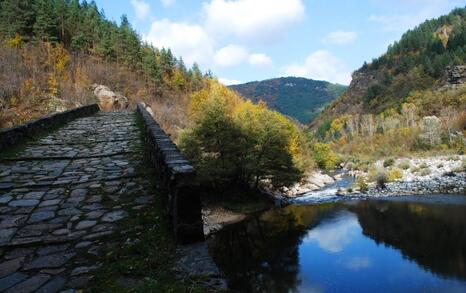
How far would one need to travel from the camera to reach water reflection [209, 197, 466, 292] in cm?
1373

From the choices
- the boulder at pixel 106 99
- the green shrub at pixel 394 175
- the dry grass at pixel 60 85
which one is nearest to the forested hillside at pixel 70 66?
the dry grass at pixel 60 85

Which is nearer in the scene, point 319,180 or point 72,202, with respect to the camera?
point 72,202

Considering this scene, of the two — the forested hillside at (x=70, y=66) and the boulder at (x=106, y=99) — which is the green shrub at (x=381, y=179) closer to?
the forested hillside at (x=70, y=66)

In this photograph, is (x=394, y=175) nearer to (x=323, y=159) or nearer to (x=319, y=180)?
(x=319, y=180)

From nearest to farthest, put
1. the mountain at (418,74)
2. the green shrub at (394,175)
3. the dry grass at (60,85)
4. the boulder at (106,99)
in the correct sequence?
the dry grass at (60,85), the boulder at (106,99), the green shrub at (394,175), the mountain at (418,74)

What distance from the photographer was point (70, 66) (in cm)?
3572

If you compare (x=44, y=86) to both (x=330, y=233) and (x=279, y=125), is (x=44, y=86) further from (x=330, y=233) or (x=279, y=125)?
(x=330, y=233)

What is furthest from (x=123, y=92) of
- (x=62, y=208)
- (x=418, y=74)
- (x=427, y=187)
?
(x=418, y=74)

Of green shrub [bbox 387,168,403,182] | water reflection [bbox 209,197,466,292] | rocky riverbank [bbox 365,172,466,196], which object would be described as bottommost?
water reflection [bbox 209,197,466,292]

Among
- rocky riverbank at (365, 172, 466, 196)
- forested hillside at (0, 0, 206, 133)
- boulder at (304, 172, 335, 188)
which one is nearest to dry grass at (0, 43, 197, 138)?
forested hillside at (0, 0, 206, 133)

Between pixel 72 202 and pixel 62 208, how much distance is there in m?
0.22

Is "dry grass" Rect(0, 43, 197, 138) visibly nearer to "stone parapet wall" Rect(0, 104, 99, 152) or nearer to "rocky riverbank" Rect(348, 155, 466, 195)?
"stone parapet wall" Rect(0, 104, 99, 152)

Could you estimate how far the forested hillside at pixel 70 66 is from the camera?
23062 mm

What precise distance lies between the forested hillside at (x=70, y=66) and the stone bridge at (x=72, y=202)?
11963mm
